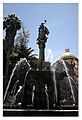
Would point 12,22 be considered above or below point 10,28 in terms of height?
above

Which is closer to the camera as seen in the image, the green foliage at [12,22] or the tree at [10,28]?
the tree at [10,28]

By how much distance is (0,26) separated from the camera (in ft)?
20.2

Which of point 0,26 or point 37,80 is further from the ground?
point 0,26

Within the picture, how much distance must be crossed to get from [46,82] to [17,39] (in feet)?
32.6

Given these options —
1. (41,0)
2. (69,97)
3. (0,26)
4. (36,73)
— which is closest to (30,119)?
(36,73)

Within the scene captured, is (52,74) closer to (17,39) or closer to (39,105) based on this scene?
(39,105)

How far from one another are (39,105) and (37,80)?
2.24 feet

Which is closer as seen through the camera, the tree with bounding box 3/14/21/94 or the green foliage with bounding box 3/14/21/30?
the tree with bounding box 3/14/21/94

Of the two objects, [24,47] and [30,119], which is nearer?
[30,119]

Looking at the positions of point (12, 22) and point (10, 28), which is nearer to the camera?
point (10, 28)

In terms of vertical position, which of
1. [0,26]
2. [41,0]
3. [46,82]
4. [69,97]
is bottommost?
[69,97]

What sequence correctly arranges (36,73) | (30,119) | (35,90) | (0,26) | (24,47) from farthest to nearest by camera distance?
1. (24,47)
2. (35,90)
3. (36,73)
4. (0,26)
5. (30,119)

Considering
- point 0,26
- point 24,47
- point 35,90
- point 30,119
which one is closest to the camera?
point 30,119

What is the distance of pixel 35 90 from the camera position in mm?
7207
